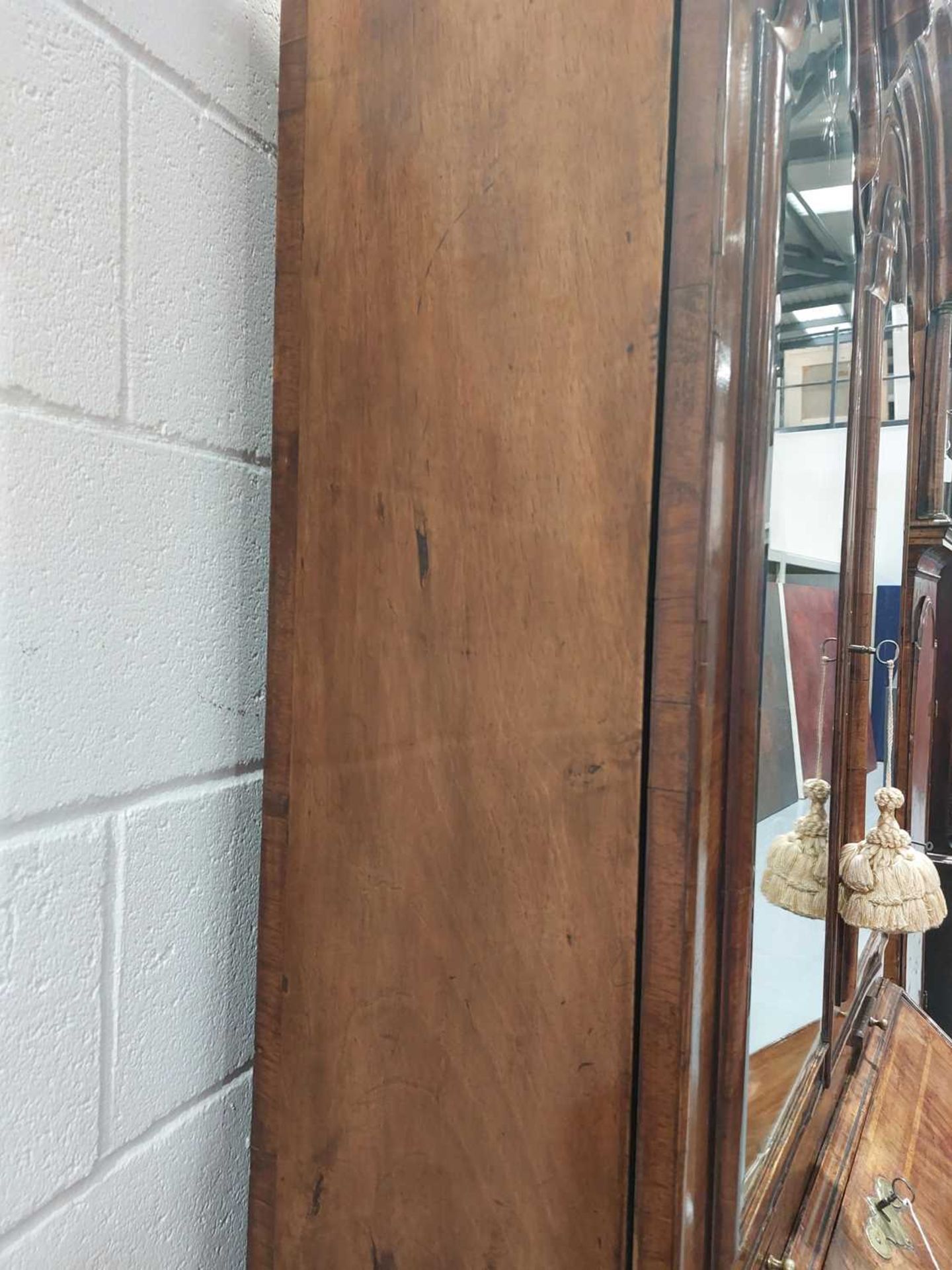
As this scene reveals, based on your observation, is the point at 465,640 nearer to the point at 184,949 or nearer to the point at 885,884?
the point at 184,949

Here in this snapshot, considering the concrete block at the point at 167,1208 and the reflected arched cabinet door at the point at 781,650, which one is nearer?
the reflected arched cabinet door at the point at 781,650

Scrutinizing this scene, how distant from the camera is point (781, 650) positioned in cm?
63

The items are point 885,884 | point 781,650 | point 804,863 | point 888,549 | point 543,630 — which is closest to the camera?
point 543,630

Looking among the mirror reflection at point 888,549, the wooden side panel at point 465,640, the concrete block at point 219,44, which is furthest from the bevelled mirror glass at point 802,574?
the concrete block at point 219,44

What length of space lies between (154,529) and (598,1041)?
1.48 ft

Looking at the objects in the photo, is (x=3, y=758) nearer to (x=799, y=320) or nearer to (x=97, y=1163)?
(x=97, y=1163)

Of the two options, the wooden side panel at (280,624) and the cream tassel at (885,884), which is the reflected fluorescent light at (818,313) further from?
the cream tassel at (885,884)

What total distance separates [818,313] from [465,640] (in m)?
0.41

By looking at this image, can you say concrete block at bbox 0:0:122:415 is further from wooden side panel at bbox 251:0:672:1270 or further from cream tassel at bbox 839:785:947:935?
cream tassel at bbox 839:785:947:935

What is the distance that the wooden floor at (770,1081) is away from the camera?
1.98ft

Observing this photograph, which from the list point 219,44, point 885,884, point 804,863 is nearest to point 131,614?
point 219,44

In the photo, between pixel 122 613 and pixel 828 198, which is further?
pixel 828 198

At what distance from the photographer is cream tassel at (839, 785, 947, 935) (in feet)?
2.97

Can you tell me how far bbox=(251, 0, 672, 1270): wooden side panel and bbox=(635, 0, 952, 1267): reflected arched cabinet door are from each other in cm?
2
